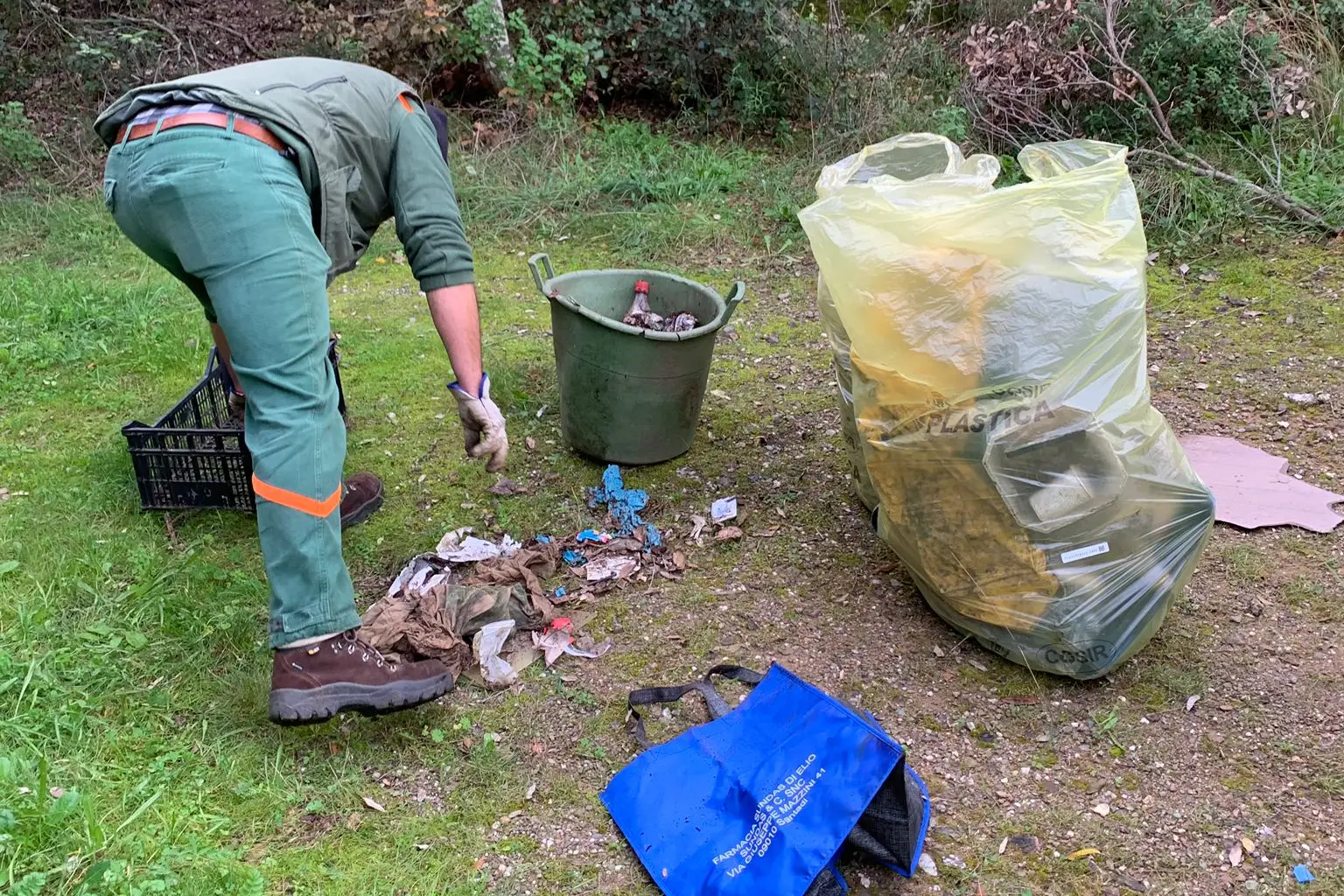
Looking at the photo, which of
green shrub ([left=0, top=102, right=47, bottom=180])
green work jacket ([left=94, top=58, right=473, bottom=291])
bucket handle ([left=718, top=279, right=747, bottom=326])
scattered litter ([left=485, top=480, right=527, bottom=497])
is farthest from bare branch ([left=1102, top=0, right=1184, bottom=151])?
green shrub ([left=0, top=102, right=47, bottom=180])

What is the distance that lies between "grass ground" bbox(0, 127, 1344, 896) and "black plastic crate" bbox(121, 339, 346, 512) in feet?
0.24

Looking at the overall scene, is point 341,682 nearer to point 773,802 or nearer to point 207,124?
point 773,802

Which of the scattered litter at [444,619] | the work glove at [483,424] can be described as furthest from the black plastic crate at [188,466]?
the scattered litter at [444,619]

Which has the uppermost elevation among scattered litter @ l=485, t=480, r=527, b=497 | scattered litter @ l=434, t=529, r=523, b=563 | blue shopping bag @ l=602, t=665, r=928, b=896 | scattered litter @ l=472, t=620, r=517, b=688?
blue shopping bag @ l=602, t=665, r=928, b=896

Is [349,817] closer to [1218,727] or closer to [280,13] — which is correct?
[1218,727]

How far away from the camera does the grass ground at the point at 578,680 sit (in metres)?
1.80

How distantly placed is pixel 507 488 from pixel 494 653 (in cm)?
84

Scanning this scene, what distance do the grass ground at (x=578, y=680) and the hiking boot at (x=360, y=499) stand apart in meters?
0.05

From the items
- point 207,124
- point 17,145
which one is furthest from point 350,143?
point 17,145

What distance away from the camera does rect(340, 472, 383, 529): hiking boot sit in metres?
2.84

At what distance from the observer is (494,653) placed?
2295 millimetres

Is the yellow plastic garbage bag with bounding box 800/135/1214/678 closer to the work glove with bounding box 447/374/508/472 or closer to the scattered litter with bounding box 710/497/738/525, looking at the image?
the scattered litter with bounding box 710/497/738/525

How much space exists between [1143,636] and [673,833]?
1140mm

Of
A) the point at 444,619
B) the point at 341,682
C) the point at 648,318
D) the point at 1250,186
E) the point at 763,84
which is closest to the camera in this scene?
the point at 341,682
